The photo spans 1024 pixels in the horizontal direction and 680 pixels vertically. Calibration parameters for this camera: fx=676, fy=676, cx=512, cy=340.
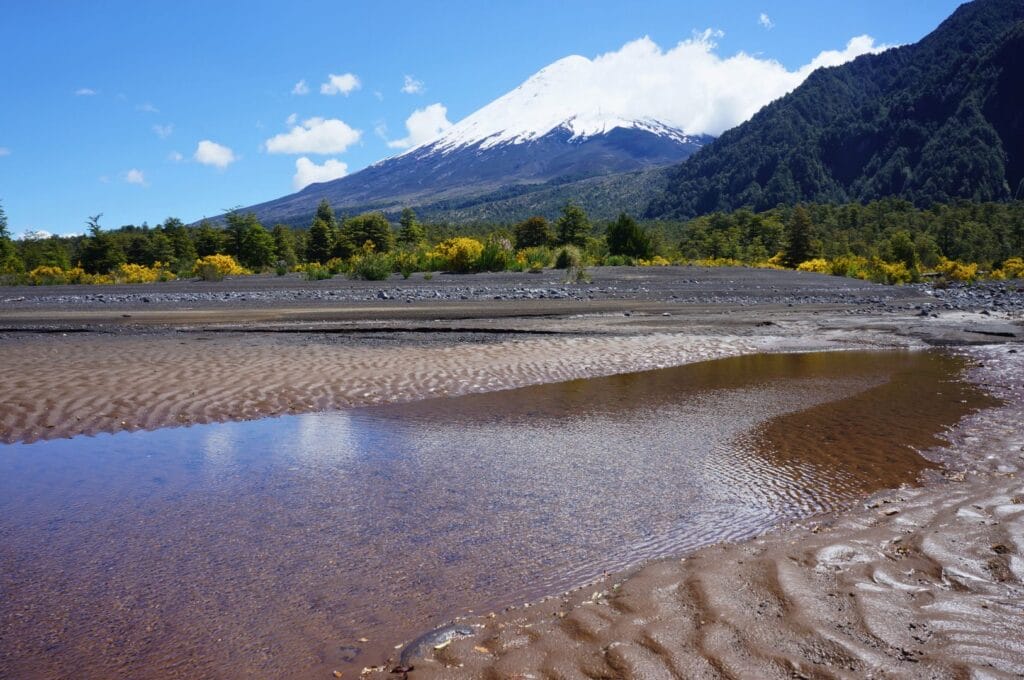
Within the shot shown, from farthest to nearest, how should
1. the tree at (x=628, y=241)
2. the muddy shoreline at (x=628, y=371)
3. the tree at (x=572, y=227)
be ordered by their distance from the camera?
1. the tree at (x=572, y=227)
2. the tree at (x=628, y=241)
3. the muddy shoreline at (x=628, y=371)

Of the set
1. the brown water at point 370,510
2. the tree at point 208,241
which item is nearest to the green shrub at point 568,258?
the brown water at point 370,510

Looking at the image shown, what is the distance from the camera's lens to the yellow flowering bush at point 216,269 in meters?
32.5

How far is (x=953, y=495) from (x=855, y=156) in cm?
18825

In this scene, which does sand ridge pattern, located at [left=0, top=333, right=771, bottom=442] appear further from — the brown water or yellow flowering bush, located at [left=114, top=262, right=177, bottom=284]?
yellow flowering bush, located at [left=114, top=262, right=177, bottom=284]

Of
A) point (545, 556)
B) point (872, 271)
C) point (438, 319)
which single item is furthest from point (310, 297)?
point (872, 271)

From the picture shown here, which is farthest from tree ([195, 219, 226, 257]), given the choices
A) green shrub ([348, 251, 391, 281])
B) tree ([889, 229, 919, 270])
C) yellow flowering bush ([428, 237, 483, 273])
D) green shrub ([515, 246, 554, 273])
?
tree ([889, 229, 919, 270])

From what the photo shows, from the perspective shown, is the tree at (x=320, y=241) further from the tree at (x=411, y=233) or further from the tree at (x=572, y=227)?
the tree at (x=572, y=227)

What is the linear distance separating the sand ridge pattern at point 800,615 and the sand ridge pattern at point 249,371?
5.96 metres

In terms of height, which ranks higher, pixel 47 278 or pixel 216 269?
pixel 47 278

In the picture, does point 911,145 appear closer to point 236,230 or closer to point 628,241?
point 628,241

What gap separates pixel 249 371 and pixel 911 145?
178 metres

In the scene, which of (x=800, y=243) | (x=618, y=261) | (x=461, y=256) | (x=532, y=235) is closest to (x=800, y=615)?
(x=461, y=256)

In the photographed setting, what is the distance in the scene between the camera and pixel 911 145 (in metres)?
154

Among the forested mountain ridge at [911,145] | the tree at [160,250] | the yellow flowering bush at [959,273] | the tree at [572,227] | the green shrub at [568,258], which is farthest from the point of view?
the forested mountain ridge at [911,145]
